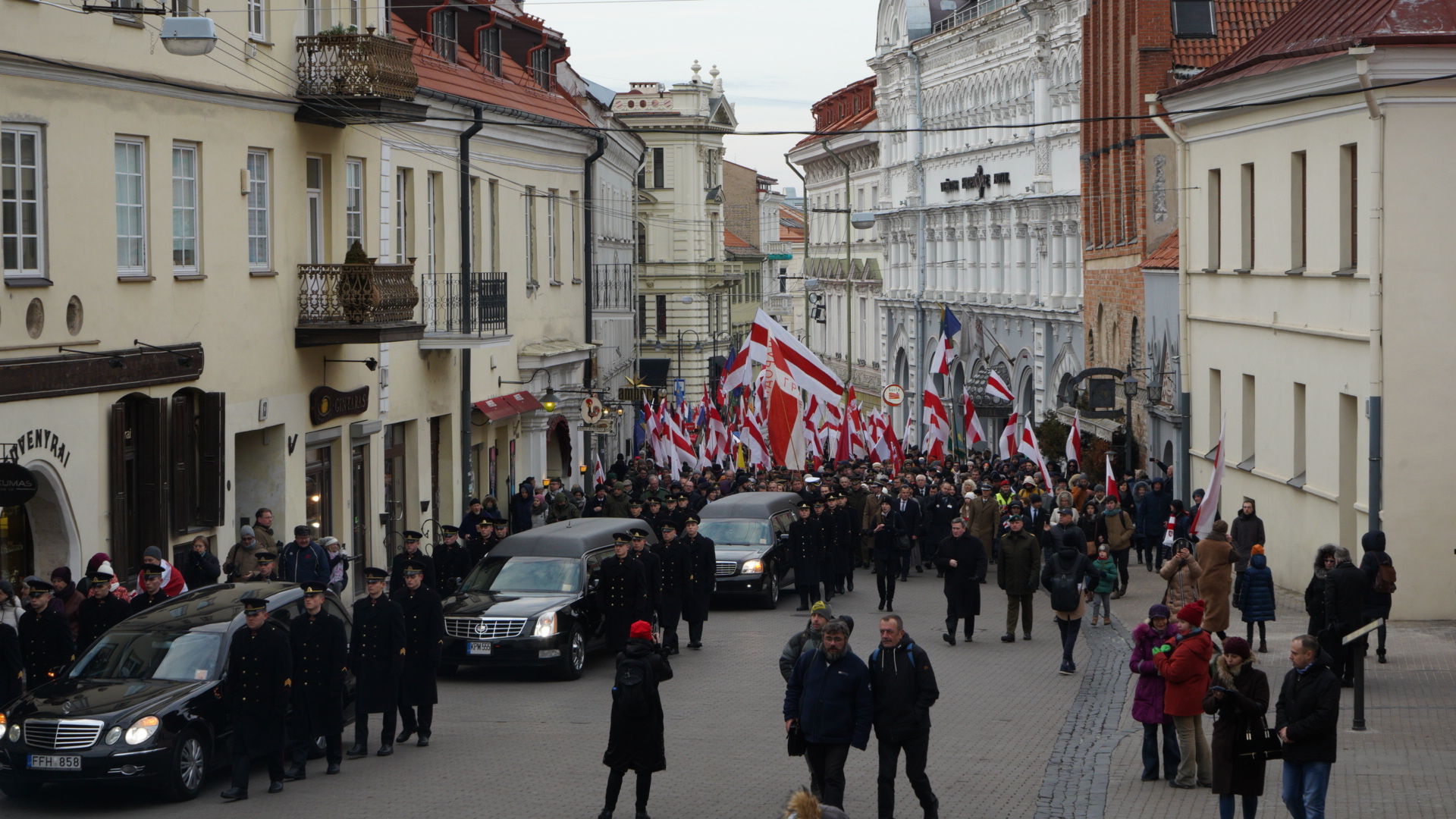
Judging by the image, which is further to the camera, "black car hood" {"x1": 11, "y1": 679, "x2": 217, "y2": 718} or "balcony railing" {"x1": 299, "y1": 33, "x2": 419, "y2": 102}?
"balcony railing" {"x1": 299, "y1": 33, "x2": 419, "y2": 102}

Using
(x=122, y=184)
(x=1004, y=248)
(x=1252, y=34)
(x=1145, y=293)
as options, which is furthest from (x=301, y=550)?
(x=1004, y=248)

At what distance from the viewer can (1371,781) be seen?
1316 cm

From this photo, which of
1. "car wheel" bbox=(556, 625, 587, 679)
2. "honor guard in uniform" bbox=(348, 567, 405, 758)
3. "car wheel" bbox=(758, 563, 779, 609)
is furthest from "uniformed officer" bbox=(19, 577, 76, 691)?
"car wheel" bbox=(758, 563, 779, 609)

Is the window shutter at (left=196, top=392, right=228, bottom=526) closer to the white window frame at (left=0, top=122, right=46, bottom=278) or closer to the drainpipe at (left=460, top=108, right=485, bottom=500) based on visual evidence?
the white window frame at (left=0, top=122, right=46, bottom=278)

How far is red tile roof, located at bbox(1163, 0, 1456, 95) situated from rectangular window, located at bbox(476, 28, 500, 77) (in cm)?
1255

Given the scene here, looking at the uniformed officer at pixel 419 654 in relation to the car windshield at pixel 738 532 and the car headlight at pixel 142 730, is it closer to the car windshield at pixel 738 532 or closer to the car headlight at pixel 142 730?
the car headlight at pixel 142 730

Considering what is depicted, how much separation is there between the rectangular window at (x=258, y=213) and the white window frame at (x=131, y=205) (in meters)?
2.55

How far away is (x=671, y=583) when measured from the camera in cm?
2047

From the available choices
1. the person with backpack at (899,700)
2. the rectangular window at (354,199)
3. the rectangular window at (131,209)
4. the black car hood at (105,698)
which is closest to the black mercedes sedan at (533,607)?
the black car hood at (105,698)

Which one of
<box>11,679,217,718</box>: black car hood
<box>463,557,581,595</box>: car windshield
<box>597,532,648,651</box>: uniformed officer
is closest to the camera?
<box>11,679,217,718</box>: black car hood

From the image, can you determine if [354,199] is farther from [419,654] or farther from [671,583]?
[419,654]

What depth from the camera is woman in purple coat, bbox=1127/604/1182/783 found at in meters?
13.2

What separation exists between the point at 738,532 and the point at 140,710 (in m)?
13.8

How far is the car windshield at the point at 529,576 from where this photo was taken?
19125 mm
